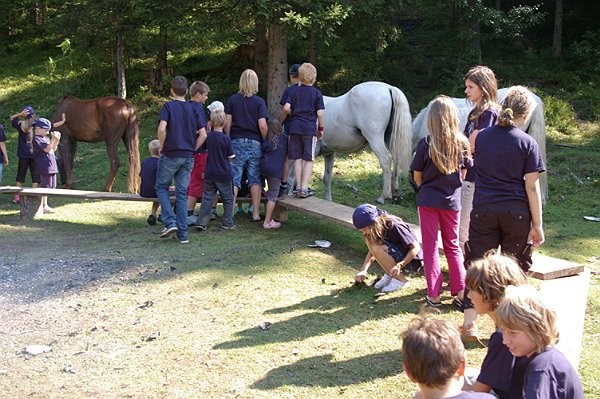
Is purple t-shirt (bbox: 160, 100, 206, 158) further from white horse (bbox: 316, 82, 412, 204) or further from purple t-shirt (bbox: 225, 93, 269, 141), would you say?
white horse (bbox: 316, 82, 412, 204)

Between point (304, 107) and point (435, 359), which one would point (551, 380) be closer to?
point (435, 359)

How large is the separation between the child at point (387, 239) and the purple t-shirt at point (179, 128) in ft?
9.78

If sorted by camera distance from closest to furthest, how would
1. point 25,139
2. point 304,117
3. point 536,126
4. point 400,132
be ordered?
point 304,117
point 536,126
point 400,132
point 25,139

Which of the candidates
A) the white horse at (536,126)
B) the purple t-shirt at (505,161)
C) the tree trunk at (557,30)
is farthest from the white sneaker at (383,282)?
the tree trunk at (557,30)

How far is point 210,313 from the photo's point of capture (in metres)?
6.52

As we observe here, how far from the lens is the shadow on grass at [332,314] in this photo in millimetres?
5930

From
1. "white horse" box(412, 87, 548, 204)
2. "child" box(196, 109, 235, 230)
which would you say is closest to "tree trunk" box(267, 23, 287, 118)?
"white horse" box(412, 87, 548, 204)

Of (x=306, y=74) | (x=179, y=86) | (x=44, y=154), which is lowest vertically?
(x=44, y=154)

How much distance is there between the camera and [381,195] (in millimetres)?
11742

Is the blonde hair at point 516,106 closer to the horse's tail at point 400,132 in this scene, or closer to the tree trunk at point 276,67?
the horse's tail at point 400,132

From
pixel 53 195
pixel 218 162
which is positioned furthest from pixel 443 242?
pixel 53 195

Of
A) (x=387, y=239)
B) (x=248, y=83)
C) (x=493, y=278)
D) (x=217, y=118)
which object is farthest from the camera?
(x=248, y=83)

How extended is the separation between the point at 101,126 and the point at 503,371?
10.9 m

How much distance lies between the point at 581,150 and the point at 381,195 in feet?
17.9
